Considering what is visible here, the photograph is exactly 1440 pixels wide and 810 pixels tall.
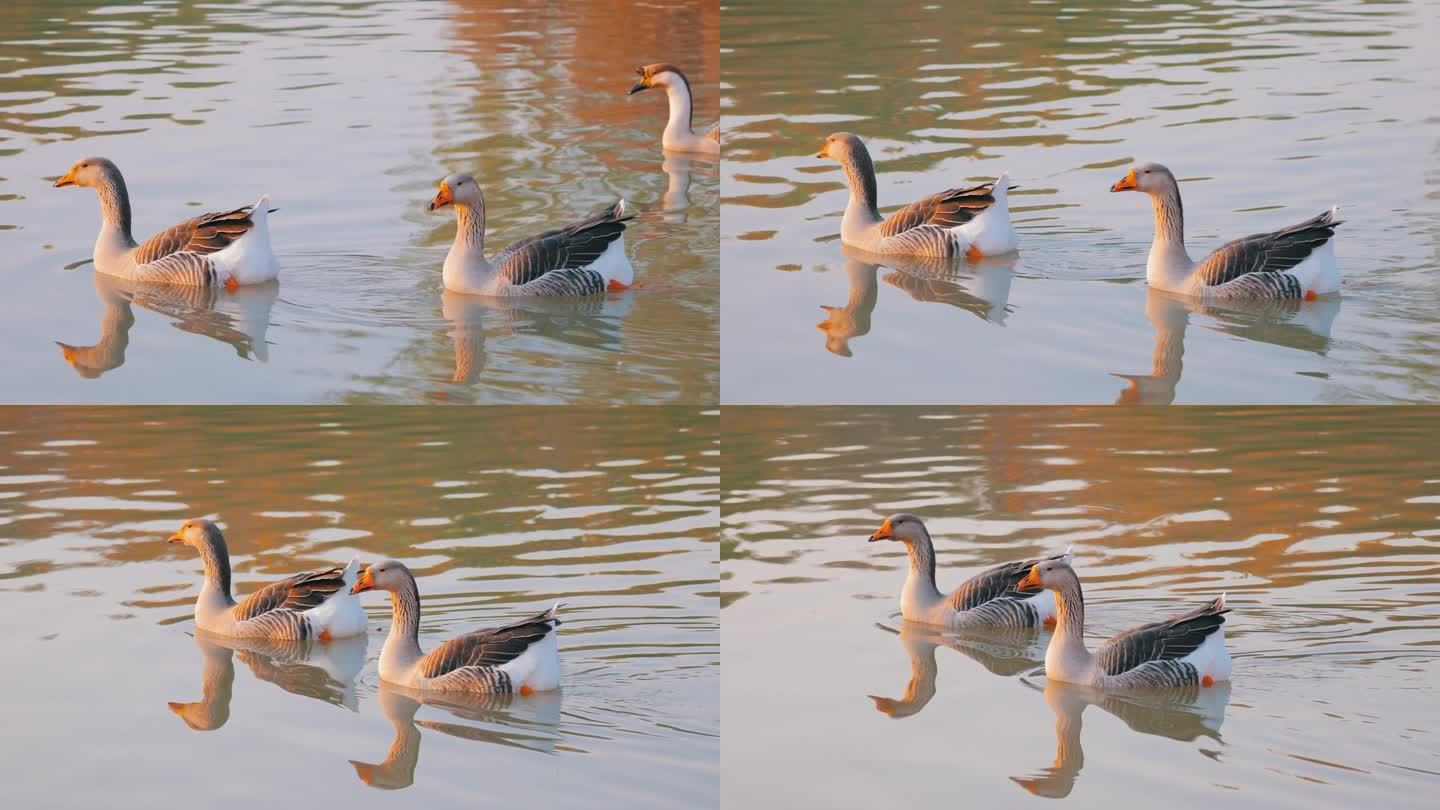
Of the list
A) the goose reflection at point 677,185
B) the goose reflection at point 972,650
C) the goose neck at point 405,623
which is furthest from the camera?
the goose reflection at point 677,185

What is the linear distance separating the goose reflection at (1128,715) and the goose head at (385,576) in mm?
3772

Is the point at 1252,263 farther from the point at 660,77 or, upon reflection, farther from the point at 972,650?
the point at 660,77

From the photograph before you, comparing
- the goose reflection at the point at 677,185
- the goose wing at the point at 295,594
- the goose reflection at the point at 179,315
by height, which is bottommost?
the goose wing at the point at 295,594

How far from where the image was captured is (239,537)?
1177cm

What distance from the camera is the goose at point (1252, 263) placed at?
9734 mm

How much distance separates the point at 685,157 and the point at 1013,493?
4573mm

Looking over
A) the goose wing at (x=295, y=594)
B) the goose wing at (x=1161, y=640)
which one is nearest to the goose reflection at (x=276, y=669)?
the goose wing at (x=295, y=594)

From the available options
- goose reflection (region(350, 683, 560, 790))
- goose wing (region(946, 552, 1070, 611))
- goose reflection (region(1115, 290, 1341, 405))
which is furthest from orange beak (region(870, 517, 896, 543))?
goose reflection (region(350, 683, 560, 790))

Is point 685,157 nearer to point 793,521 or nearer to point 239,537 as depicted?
point 793,521

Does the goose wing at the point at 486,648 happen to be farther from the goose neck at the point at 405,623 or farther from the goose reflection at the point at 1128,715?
the goose reflection at the point at 1128,715

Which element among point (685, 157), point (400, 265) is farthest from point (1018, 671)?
point (685, 157)

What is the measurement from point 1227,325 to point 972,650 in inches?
100

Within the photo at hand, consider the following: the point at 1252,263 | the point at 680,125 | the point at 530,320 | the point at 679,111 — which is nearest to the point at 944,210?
the point at 1252,263

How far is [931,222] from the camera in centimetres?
1084
